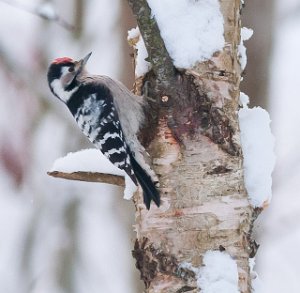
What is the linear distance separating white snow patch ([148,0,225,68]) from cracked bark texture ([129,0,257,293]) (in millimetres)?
38

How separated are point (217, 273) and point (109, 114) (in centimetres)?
104

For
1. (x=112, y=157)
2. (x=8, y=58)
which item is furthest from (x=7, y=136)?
(x=112, y=157)

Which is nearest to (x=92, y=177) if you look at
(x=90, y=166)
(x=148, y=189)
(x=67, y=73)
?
(x=90, y=166)

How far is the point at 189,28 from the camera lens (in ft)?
11.2

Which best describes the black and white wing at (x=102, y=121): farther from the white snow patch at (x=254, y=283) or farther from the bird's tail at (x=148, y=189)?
the white snow patch at (x=254, y=283)

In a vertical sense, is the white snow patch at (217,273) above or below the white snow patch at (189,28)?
below

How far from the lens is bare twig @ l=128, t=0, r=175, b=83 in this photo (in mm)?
3133

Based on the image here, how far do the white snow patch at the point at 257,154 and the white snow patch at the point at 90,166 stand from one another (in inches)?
19.0

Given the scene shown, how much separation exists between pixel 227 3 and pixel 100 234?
4886 millimetres

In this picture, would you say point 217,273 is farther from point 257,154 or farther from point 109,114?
point 109,114

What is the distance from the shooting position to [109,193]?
7828 mm

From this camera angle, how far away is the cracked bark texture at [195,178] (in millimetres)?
3268

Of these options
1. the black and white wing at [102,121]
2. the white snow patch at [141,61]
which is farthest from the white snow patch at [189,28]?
the black and white wing at [102,121]

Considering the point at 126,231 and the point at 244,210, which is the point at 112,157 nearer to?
the point at 244,210
